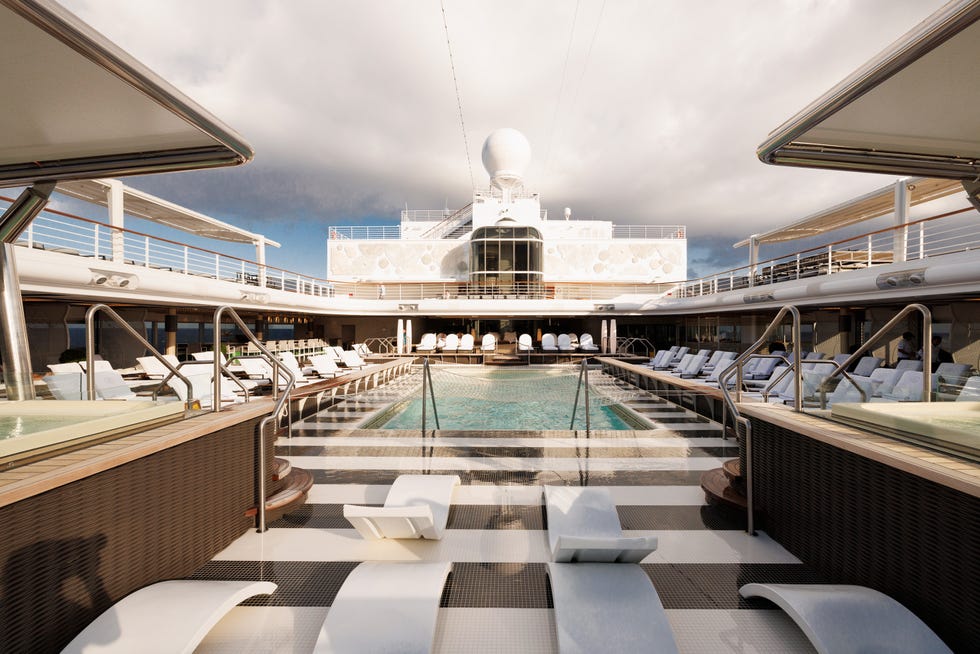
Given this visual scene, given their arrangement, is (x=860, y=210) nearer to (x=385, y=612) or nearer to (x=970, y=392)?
(x=970, y=392)

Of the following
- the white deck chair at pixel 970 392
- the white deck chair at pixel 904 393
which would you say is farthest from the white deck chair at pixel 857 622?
the white deck chair at pixel 970 392

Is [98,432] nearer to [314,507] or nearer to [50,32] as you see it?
[314,507]

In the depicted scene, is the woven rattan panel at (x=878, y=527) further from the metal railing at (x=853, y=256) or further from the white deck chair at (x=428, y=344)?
the white deck chair at (x=428, y=344)

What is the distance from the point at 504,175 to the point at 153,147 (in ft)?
81.2

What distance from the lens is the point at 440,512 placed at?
271 cm

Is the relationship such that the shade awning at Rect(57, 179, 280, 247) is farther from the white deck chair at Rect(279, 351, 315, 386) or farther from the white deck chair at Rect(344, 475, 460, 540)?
the white deck chair at Rect(344, 475, 460, 540)

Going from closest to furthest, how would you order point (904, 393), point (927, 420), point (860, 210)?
point (927, 420), point (904, 393), point (860, 210)

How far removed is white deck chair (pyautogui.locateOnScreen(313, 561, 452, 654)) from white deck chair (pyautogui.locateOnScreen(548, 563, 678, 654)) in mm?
561

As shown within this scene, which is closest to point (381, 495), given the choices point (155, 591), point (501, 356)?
point (155, 591)

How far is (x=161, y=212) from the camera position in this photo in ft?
40.4

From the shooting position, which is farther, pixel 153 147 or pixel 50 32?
pixel 153 147

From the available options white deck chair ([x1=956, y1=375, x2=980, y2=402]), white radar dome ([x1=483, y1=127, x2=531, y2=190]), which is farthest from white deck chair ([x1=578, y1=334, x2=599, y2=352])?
white radar dome ([x1=483, y1=127, x2=531, y2=190])

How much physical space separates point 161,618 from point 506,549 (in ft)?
5.44

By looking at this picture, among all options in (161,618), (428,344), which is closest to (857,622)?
(161,618)
